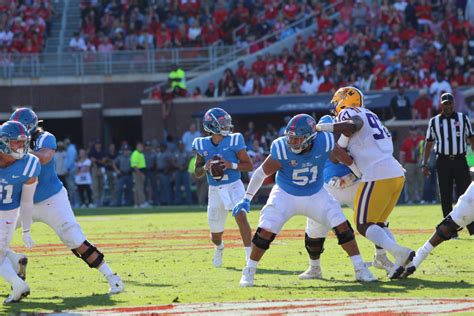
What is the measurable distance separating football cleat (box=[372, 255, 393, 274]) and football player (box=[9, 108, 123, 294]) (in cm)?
261

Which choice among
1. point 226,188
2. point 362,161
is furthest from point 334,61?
point 362,161

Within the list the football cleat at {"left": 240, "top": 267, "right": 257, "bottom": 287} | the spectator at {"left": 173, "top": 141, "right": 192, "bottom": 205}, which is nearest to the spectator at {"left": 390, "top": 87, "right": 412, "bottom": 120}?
the spectator at {"left": 173, "top": 141, "right": 192, "bottom": 205}

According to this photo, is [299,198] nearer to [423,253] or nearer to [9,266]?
[423,253]

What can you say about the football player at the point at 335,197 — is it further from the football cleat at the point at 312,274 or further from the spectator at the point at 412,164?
the spectator at the point at 412,164

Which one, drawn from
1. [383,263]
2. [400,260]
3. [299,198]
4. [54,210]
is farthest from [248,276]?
[54,210]

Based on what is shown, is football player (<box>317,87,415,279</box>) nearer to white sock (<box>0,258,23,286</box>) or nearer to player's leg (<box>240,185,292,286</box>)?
player's leg (<box>240,185,292,286</box>)

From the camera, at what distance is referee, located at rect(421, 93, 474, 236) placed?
14445mm

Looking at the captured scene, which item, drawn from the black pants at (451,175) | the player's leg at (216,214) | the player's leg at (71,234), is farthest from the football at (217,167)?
the black pants at (451,175)

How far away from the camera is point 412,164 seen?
24641 millimetres

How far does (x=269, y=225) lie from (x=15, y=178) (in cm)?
226

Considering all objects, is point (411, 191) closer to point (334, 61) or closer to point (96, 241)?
point (334, 61)

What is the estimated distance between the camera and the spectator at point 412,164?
24.6 m

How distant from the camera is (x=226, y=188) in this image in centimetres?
1263

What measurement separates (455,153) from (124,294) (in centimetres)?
626
